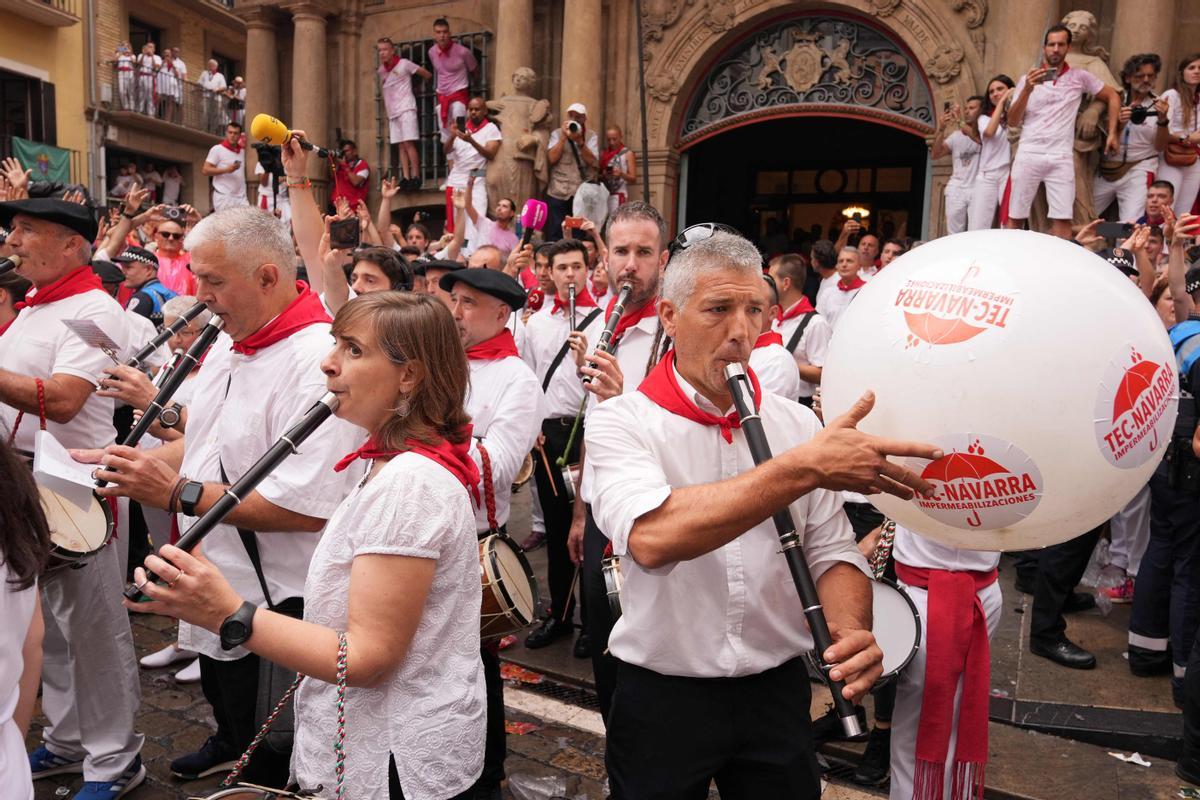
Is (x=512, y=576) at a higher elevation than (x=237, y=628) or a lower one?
lower

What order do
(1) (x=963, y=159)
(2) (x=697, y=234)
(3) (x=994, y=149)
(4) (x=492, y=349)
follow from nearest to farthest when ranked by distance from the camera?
1. (2) (x=697, y=234)
2. (4) (x=492, y=349)
3. (3) (x=994, y=149)
4. (1) (x=963, y=159)

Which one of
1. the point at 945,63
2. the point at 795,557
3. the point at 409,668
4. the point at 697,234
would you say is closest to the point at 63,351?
the point at 409,668

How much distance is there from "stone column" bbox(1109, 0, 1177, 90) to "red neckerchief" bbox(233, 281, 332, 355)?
402 inches

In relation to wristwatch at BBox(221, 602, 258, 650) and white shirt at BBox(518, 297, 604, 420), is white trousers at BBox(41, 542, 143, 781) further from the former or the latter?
white shirt at BBox(518, 297, 604, 420)

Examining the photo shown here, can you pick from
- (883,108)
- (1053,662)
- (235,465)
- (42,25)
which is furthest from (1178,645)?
(42,25)

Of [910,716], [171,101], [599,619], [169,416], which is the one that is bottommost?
[910,716]

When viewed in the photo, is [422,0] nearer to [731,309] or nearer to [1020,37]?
[1020,37]

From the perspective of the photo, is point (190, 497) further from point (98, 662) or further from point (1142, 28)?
point (1142, 28)

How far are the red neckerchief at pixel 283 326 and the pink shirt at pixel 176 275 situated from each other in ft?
19.1

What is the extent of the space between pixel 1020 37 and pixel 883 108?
206 centimetres

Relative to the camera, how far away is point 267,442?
314 centimetres

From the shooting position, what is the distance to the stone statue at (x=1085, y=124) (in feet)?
30.4

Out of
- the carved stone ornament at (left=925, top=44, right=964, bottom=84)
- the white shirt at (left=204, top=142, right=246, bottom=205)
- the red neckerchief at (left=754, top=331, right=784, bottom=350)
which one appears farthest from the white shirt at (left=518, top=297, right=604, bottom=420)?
the white shirt at (left=204, top=142, right=246, bottom=205)

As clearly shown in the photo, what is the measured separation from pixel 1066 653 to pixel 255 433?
4.49 meters
